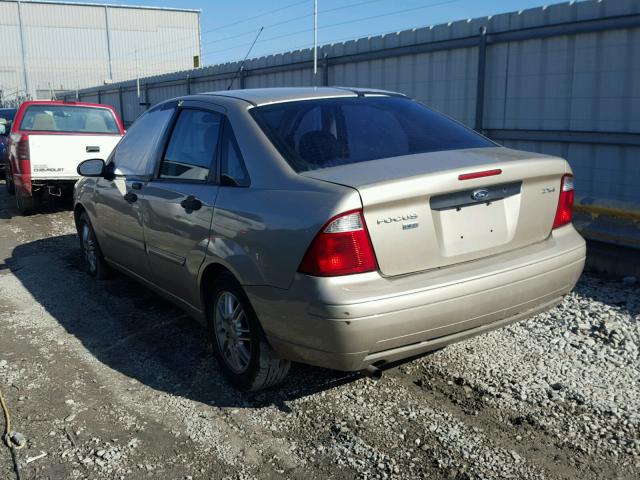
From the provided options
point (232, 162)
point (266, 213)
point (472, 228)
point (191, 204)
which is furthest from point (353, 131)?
point (191, 204)

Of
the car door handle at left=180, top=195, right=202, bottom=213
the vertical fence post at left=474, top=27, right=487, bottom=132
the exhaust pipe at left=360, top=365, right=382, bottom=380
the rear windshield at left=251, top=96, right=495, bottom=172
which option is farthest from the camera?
the vertical fence post at left=474, top=27, right=487, bottom=132

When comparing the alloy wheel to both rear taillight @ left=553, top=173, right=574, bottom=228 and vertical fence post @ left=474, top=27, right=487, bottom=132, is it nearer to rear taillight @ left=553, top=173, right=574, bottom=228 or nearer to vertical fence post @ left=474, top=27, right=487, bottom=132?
rear taillight @ left=553, top=173, right=574, bottom=228

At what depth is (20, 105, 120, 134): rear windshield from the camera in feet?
33.8

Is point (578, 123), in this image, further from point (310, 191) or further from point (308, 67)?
point (308, 67)

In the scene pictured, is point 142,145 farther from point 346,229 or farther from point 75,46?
point 75,46

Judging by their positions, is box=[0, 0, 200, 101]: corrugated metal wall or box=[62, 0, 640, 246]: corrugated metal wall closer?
box=[62, 0, 640, 246]: corrugated metal wall

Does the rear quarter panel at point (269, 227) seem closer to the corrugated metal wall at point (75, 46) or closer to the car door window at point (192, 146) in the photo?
the car door window at point (192, 146)

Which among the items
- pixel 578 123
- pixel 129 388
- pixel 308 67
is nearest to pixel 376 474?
pixel 129 388

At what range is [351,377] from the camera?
396 cm

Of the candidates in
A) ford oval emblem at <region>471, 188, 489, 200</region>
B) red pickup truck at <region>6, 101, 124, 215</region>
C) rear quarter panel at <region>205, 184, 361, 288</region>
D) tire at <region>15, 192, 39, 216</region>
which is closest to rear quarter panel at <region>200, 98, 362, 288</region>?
rear quarter panel at <region>205, 184, 361, 288</region>

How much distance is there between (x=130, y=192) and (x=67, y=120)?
6.34 metres

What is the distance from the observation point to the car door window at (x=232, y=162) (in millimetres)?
3608

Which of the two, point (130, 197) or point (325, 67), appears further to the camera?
point (325, 67)

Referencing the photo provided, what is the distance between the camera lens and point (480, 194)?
10.7ft
